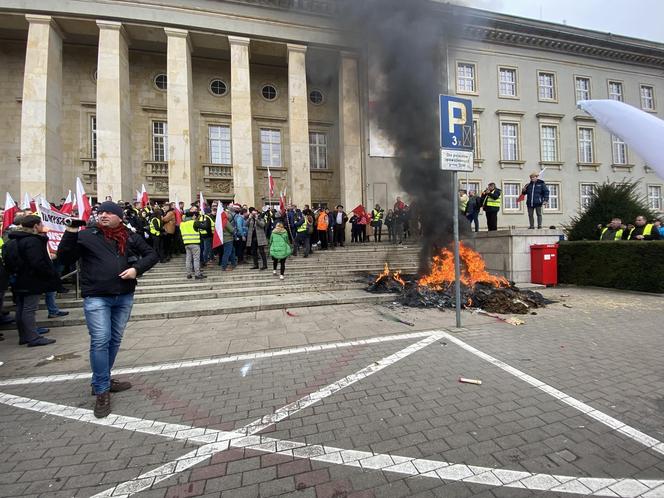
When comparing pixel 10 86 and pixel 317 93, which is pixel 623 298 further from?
pixel 10 86

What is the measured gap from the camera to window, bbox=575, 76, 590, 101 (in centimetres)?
2391

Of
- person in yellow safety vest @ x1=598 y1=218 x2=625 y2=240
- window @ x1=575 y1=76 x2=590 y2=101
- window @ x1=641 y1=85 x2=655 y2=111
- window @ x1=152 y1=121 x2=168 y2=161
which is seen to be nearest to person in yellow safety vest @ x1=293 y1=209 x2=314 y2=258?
person in yellow safety vest @ x1=598 y1=218 x2=625 y2=240

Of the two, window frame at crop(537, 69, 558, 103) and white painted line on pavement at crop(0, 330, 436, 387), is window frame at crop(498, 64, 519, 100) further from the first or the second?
white painted line on pavement at crop(0, 330, 436, 387)

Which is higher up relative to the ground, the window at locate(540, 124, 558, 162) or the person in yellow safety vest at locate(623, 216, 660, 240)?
the window at locate(540, 124, 558, 162)

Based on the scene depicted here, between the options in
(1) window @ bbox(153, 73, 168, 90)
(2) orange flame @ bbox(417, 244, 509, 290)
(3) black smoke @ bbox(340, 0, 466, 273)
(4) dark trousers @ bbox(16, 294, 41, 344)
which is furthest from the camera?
(1) window @ bbox(153, 73, 168, 90)

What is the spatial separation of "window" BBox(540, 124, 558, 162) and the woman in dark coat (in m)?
27.2

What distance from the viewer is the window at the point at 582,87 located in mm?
23906

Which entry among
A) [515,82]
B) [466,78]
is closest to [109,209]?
[466,78]

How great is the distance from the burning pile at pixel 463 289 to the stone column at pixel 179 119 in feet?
39.5

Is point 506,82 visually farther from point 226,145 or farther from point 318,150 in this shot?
point 226,145

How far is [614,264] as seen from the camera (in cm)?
840

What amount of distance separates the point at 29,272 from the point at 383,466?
5.63 m

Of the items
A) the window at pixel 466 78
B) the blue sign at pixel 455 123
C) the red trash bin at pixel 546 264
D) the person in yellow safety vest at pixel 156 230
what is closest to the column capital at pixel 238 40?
the person in yellow safety vest at pixel 156 230

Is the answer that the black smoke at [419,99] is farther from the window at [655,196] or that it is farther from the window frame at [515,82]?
the window at [655,196]
